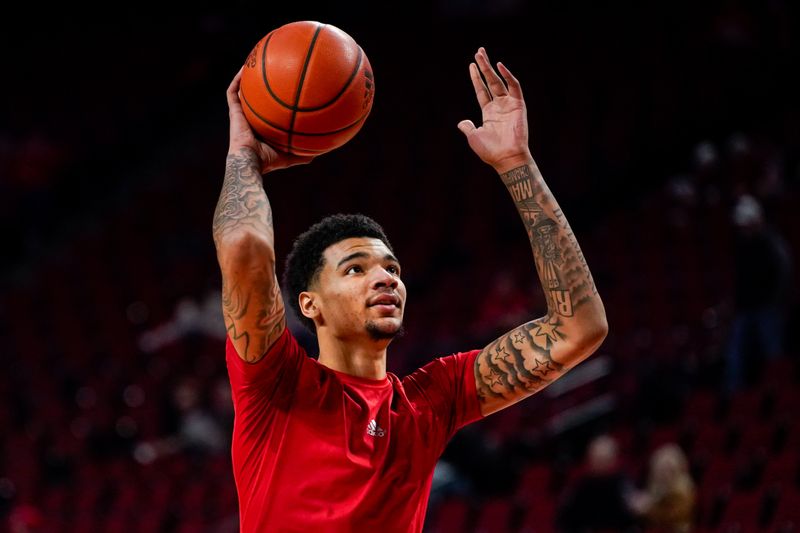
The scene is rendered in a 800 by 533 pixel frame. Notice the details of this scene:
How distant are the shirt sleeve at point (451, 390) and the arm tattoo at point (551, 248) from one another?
0.93ft

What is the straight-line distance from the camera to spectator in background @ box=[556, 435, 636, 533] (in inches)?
215

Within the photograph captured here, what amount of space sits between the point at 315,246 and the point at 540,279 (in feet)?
1.94

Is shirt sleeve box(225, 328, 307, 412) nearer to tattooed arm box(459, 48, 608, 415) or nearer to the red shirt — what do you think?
the red shirt

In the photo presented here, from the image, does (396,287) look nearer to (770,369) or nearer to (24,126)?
(770,369)

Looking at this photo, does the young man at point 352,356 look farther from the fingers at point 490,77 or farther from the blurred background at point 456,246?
the blurred background at point 456,246

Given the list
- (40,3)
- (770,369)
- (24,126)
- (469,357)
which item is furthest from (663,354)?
(40,3)

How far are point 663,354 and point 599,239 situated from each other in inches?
76.7

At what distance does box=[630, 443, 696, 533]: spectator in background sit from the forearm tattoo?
3474 mm

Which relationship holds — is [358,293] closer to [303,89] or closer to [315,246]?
[315,246]

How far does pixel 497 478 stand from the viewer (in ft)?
22.0

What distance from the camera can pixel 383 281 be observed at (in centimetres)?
264

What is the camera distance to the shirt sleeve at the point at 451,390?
2752 millimetres

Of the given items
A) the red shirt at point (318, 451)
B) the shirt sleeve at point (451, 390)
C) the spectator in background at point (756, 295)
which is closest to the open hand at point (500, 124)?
the shirt sleeve at point (451, 390)

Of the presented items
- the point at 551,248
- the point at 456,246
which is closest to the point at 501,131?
the point at 551,248
